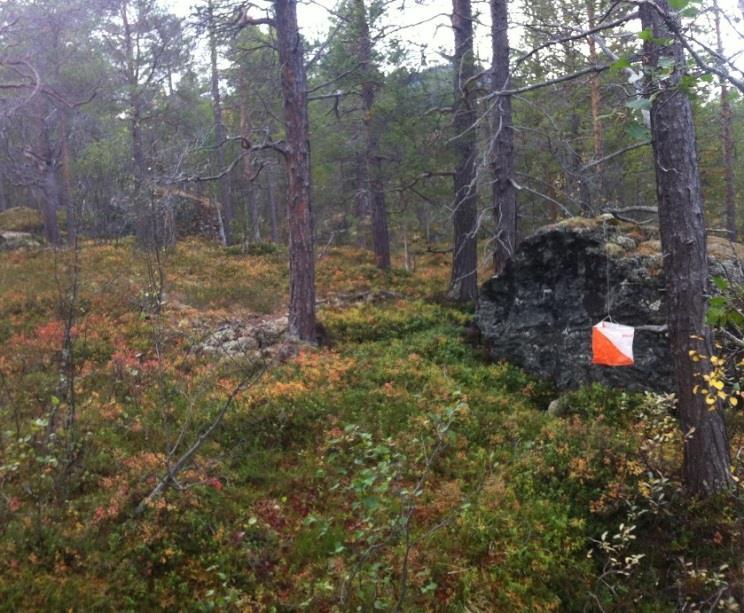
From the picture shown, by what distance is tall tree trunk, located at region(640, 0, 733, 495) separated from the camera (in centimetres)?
527

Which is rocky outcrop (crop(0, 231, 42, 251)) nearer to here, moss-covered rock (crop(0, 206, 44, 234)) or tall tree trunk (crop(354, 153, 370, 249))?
moss-covered rock (crop(0, 206, 44, 234))

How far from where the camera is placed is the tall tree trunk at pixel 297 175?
11.1 metres

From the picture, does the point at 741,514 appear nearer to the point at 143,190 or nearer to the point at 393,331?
the point at 393,331

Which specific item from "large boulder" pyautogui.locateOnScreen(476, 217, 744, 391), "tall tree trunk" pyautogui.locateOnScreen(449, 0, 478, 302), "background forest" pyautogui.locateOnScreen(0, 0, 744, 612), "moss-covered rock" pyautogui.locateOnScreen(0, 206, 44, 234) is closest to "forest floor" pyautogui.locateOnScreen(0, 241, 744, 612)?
"background forest" pyautogui.locateOnScreen(0, 0, 744, 612)

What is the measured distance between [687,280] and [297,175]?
749 centimetres

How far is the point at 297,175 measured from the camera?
11164 millimetres

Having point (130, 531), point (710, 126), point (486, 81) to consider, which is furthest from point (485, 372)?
point (710, 126)

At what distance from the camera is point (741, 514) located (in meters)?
5.16

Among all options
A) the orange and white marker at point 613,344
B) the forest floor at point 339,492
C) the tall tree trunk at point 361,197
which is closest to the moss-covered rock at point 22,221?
the tall tree trunk at point 361,197

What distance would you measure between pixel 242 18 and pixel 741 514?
1082 centimetres

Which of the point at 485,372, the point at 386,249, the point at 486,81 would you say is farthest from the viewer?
the point at 386,249

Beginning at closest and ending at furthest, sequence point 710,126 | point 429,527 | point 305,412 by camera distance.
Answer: point 429,527, point 305,412, point 710,126

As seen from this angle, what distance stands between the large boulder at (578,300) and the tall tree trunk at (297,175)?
10.8ft

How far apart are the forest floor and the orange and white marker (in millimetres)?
540
